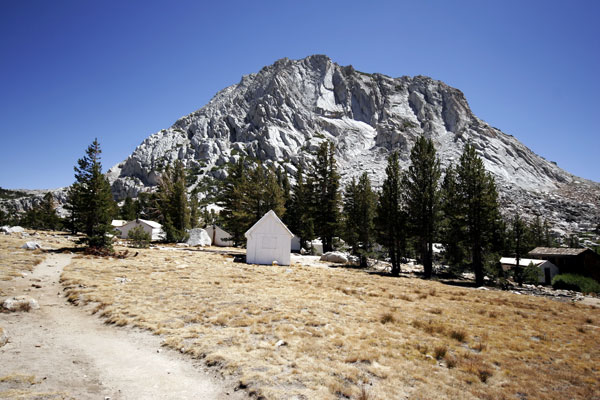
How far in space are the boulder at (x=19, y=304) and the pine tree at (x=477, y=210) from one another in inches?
1371

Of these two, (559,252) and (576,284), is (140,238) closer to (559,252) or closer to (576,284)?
(576,284)

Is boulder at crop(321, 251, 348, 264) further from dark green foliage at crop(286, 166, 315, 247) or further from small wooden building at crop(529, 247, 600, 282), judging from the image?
small wooden building at crop(529, 247, 600, 282)

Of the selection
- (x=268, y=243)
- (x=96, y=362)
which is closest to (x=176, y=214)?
(x=268, y=243)

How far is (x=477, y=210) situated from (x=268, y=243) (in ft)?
75.7

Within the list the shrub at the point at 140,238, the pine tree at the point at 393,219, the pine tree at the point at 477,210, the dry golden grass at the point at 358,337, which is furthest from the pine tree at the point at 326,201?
the dry golden grass at the point at 358,337

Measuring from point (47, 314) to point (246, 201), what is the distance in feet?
127

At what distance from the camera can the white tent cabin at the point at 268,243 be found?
101 ft

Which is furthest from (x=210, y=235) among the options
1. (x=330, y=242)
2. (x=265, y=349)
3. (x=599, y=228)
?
(x=599, y=228)

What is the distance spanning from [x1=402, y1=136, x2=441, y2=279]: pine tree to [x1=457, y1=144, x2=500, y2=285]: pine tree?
10.6 ft

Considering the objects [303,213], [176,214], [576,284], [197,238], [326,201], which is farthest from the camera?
[176,214]

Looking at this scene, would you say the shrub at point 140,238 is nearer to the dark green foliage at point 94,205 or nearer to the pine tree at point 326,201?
the dark green foliage at point 94,205

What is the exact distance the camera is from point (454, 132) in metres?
193

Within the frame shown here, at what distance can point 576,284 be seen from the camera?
37281 millimetres

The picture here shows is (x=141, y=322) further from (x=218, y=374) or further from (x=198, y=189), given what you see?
(x=198, y=189)
